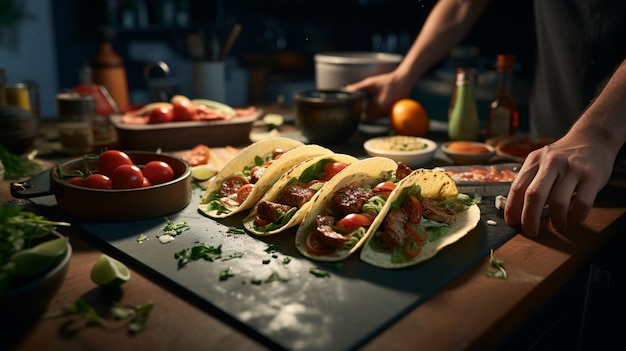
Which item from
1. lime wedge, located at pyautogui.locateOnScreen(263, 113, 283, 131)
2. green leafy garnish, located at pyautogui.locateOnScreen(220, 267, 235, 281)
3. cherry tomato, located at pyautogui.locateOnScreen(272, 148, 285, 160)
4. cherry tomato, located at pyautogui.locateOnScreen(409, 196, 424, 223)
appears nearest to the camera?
green leafy garnish, located at pyautogui.locateOnScreen(220, 267, 235, 281)

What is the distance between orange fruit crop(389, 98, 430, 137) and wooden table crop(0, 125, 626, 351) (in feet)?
3.80

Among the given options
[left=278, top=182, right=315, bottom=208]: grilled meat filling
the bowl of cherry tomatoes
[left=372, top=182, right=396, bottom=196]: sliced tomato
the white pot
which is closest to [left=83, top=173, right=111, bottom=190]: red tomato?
the bowl of cherry tomatoes

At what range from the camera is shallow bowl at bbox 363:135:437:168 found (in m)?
2.03

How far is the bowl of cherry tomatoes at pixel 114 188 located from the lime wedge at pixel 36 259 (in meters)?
0.44

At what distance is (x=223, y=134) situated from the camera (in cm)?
242

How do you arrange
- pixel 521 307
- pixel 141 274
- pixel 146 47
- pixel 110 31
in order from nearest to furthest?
pixel 521 307, pixel 141 274, pixel 110 31, pixel 146 47

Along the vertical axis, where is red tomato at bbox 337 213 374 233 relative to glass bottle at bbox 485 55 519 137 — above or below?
below

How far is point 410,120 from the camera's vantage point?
2527 millimetres

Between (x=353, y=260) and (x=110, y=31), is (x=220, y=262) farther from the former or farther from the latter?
(x=110, y=31)

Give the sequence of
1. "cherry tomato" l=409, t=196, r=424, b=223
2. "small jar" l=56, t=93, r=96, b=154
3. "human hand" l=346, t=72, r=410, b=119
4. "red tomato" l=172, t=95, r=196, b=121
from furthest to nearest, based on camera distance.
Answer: "human hand" l=346, t=72, r=410, b=119
"red tomato" l=172, t=95, r=196, b=121
"small jar" l=56, t=93, r=96, b=154
"cherry tomato" l=409, t=196, r=424, b=223

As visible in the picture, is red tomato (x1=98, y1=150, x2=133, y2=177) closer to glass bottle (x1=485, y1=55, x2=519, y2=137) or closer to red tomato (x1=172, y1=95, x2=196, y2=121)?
red tomato (x1=172, y1=95, x2=196, y2=121)

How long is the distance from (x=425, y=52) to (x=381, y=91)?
346 millimetres

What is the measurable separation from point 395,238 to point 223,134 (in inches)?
52.0

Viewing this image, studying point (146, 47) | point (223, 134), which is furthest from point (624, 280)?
point (146, 47)
